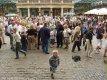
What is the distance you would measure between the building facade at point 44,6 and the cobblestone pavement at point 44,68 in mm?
82667

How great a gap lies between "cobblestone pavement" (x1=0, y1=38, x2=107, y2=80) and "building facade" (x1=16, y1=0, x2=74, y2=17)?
8267cm

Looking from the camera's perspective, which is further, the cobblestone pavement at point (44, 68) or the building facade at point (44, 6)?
the building facade at point (44, 6)

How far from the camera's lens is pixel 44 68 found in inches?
590

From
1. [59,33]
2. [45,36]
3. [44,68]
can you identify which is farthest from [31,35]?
[44,68]

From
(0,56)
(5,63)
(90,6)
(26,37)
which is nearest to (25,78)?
(5,63)

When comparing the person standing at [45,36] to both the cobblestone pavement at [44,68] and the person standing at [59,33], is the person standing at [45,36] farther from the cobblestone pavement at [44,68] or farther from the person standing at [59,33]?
the person standing at [59,33]

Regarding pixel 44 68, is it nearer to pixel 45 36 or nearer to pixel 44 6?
pixel 45 36

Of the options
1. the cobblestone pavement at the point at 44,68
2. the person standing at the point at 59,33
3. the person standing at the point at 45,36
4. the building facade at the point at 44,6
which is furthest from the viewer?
the building facade at the point at 44,6

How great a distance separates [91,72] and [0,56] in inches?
237

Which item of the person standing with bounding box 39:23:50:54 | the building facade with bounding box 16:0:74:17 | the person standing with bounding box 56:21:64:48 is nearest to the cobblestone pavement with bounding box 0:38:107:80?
the person standing with bounding box 39:23:50:54

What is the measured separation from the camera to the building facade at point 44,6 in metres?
101

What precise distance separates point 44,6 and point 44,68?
289 feet

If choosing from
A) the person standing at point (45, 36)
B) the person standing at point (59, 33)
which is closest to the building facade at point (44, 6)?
the person standing at point (59, 33)

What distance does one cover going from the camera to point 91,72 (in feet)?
46.5
